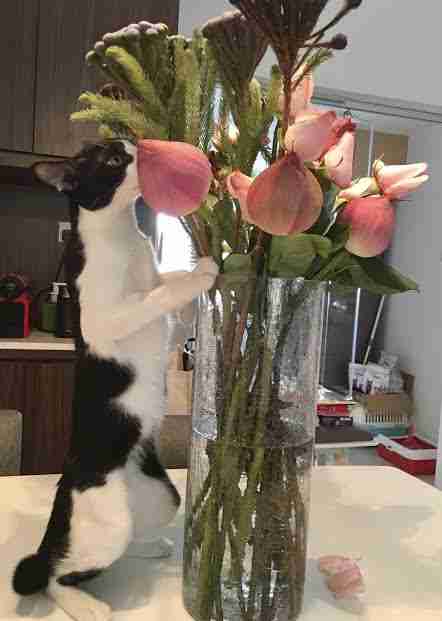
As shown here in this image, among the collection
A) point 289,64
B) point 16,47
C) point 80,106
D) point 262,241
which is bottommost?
point 262,241

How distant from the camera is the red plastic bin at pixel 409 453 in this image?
10.6 ft

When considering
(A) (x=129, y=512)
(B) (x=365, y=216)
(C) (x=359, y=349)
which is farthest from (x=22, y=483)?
(C) (x=359, y=349)

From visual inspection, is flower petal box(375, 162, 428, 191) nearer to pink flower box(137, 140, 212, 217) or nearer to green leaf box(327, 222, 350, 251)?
green leaf box(327, 222, 350, 251)

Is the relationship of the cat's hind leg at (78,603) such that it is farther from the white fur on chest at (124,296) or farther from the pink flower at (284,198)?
the pink flower at (284,198)

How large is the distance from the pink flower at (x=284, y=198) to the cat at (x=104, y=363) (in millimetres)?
112

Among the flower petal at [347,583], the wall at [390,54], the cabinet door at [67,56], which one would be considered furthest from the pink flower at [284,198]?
the wall at [390,54]

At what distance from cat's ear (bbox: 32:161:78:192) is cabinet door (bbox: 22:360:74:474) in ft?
5.71

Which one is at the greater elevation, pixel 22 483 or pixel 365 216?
pixel 365 216

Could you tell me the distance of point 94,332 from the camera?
0.64 metres

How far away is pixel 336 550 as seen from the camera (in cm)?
83

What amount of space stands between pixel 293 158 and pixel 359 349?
11.3ft

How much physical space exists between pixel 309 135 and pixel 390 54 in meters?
2.73

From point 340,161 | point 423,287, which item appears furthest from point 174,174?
point 423,287

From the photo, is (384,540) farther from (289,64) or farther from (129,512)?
(289,64)
